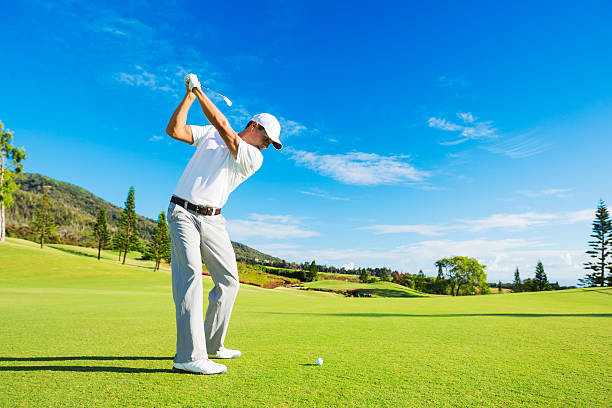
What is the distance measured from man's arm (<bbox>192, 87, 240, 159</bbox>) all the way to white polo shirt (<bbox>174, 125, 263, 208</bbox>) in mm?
163

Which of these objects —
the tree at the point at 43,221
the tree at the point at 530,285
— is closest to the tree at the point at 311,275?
the tree at the point at 530,285

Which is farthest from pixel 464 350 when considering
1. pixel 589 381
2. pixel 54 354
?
pixel 54 354

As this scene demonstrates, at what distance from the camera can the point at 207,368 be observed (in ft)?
11.0

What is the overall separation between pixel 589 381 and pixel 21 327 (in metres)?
8.01

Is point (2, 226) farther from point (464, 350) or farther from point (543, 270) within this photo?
point (543, 270)

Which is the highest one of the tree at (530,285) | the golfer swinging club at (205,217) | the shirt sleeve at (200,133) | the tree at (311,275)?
the shirt sleeve at (200,133)

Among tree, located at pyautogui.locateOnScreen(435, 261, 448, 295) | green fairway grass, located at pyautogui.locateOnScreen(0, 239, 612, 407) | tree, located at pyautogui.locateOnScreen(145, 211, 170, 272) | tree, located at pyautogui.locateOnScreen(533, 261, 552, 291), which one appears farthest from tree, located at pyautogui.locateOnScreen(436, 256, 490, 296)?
green fairway grass, located at pyautogui.locateOnScreen(0, 239, 612, 407)

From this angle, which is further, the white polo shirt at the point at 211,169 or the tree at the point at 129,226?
the tree at the point at 129,226

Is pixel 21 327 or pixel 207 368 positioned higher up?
pixel 207 368

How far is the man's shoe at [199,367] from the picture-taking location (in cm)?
333

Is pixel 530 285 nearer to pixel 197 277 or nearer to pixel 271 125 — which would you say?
pixel 271 125

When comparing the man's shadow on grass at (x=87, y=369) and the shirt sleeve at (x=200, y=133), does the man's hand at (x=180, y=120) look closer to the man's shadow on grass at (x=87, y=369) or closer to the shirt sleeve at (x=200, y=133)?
the shirt sleeve at (x=200, y=133)

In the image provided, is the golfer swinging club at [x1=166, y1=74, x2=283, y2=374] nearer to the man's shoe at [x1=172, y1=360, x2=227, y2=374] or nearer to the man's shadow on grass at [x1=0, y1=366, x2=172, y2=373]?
the man's shoe at [x1=172, y1=360, x2=227, y2=374]

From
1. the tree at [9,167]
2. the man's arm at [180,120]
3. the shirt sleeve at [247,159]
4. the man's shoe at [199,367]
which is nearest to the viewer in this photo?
the man's shoe at [199,367]
